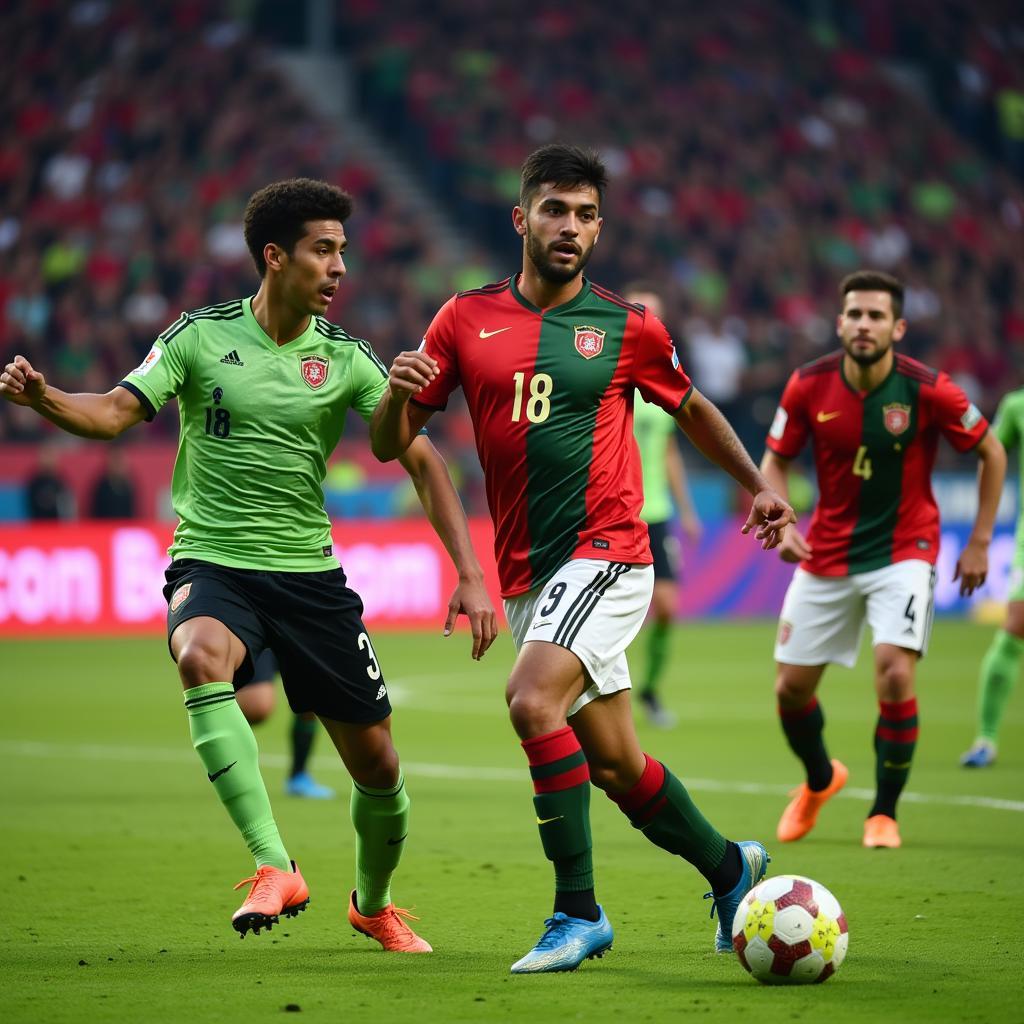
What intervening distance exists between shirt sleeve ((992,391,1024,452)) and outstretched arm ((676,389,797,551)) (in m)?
5.47

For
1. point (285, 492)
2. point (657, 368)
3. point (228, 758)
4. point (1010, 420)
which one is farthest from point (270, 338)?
point (1010, 420)

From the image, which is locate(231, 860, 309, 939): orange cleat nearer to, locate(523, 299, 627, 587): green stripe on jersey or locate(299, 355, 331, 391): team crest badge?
locate(523, 299, 627, 587): green stripe on jersey

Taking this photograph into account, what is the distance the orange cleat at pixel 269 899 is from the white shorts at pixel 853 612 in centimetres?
343

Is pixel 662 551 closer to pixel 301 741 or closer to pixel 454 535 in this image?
pixel 301 741

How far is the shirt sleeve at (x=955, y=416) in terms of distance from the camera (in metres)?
8.16

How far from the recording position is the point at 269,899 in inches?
200

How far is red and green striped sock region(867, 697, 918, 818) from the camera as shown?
7922mm

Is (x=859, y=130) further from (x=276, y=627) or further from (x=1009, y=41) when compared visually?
(x=276, y=627)

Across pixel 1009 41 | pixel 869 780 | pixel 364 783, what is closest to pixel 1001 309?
pixel 1009 41

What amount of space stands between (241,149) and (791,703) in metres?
19.4

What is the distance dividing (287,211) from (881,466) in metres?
3.49

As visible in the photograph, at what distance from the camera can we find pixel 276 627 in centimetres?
563

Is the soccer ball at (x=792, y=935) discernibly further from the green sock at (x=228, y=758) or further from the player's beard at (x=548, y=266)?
the player's beard at (x=548, y=266)

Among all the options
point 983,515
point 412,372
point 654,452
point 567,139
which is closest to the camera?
point 412,372
